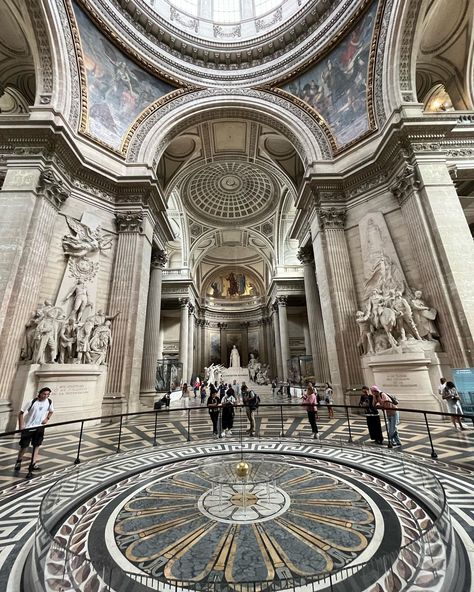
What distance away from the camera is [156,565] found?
5.98ft

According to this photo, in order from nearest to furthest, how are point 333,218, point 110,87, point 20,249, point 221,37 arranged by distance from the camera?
1. point 20,249
2. point 333,218
3. point 110,87
4. point 221,37

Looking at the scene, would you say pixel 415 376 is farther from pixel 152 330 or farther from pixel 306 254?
pixel 152 330

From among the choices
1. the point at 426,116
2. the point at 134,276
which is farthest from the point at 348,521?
the point at 426,116

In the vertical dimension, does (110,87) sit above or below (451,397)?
above

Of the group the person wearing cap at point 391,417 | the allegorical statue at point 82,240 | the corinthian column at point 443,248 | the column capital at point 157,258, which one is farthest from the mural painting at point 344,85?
the person wearing cap at point 391,417

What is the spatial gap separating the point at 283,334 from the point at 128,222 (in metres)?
16.6

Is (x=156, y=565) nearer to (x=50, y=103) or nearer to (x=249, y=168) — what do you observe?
(x=50, y=103)

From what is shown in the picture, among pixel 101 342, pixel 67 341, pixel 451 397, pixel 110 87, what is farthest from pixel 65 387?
pixel 110 87

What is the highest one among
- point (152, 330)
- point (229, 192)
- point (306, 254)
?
point (229, 192)

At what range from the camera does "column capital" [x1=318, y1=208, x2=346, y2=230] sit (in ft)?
36.4

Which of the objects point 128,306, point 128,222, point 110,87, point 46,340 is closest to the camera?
point 46,340

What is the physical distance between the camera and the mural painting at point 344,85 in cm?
1121

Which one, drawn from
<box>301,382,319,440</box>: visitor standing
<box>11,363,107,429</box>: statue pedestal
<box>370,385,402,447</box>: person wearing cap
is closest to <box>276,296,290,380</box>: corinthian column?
<box>11,363,107,429</box>: statue pedestal

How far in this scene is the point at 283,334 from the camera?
23469 mm
